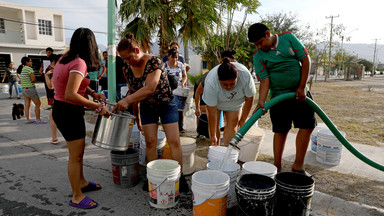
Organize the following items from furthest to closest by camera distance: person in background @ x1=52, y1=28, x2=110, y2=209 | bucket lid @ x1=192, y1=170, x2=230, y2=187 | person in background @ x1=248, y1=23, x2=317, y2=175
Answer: person in background @ x1=248, y1=23, x2=317, y2=175 < bucket lid @ x1=192, y1=170, x2=230, y2=187 < person in background @ x1=52, y1=28, x2=110, y2=209

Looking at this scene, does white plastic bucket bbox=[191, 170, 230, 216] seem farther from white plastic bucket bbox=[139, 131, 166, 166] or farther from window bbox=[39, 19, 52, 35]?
window bbox=[39, 19, 52, 35]

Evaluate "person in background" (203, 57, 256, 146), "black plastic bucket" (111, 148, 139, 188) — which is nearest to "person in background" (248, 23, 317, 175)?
"person in background" (203, 57, 256, 146)

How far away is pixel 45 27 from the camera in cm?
2656

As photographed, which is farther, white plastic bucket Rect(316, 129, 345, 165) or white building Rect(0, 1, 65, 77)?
white building Rect(0, 1, 65, 77)

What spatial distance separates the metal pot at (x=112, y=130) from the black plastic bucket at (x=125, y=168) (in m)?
0.37

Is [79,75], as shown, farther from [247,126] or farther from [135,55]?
[247,126]

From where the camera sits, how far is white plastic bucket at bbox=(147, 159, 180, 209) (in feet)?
8.50

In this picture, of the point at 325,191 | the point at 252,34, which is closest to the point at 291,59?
the point at 252,34

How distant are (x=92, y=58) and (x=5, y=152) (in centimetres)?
343

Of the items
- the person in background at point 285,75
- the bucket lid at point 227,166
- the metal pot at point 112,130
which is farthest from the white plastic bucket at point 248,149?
the metal pot at point 112,130

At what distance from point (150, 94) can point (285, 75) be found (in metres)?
1.61

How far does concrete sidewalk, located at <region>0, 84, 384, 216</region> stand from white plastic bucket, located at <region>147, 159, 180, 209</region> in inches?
3.4

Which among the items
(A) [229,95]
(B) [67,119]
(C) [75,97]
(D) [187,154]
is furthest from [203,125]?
(C) [75,97]

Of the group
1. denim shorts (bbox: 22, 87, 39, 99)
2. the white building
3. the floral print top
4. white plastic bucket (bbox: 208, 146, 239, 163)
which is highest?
the white building
